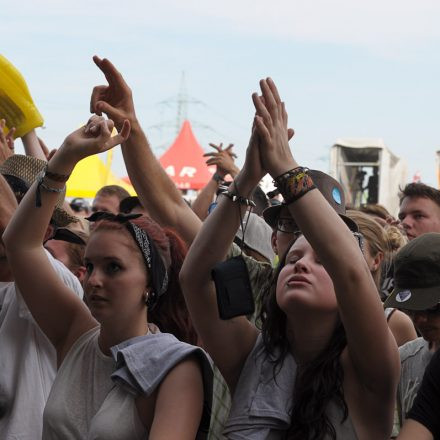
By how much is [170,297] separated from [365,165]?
1849 centimetres

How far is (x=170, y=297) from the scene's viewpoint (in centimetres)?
349

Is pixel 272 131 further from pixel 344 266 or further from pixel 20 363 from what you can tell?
pixel 20 363

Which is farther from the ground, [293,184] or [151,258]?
[293,184]

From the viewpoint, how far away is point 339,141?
21.5 metres

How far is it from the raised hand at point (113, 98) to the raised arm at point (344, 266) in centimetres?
95

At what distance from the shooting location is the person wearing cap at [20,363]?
3.67 meters

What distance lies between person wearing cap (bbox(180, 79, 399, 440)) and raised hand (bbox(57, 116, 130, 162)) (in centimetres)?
49

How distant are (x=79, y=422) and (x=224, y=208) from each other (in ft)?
2.58

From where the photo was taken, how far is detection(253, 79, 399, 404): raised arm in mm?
2738

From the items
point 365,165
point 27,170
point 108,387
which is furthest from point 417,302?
point 365,165

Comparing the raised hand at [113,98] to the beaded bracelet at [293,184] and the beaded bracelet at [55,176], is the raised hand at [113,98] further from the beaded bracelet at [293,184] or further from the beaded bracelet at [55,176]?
the beaded bracelet at [293,184]

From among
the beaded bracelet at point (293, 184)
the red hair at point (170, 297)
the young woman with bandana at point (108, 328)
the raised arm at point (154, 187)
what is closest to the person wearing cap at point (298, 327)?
the beaded bracelet at point (293, 184)

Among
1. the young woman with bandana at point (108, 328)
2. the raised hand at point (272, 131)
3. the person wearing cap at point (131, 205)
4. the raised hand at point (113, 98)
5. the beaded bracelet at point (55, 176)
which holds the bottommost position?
the young woman with bandana at point (108, 328)

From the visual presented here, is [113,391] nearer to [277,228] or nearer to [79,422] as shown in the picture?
[79,422]
